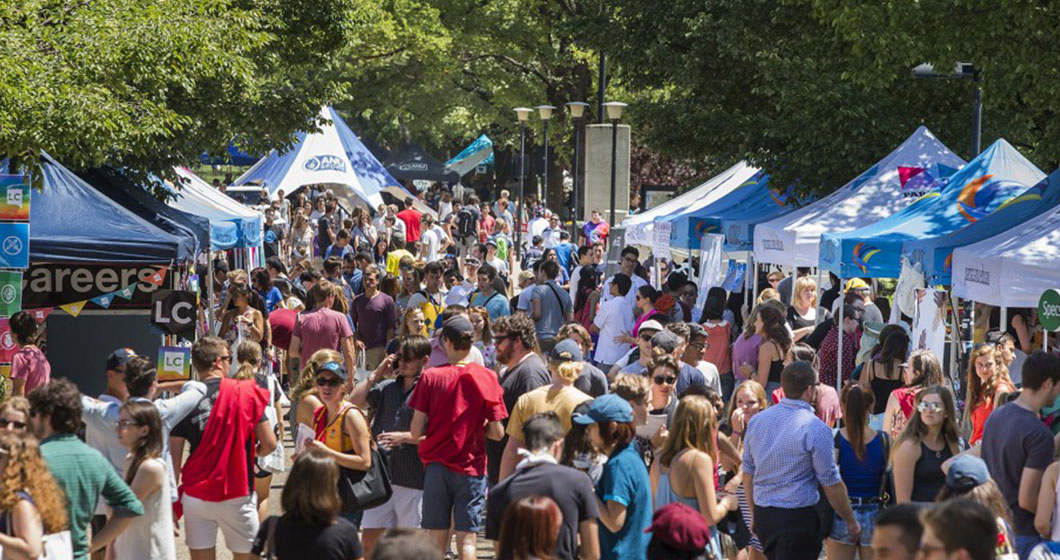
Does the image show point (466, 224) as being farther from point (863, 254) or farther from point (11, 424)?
point (11, 424)

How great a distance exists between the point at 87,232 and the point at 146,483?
6.07 m

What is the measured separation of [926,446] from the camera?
7680 mm

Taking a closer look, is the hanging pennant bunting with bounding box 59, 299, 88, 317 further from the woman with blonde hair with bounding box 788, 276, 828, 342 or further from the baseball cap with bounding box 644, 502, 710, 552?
the baseball cap with bounding box 644, 502, 710, 552

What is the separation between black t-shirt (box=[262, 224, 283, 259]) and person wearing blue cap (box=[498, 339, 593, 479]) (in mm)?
20588

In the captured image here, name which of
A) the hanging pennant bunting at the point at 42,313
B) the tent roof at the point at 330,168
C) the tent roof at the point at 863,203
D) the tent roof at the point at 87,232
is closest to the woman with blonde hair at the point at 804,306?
the tent roof at the point at 863,203

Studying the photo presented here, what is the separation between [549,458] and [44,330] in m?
8.88

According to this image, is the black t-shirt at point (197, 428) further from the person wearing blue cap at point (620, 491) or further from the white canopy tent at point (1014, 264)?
the white canopy tent at point (1014, 264)

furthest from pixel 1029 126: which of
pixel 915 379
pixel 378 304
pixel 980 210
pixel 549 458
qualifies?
pixel 549 458

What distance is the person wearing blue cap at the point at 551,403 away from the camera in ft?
27.3

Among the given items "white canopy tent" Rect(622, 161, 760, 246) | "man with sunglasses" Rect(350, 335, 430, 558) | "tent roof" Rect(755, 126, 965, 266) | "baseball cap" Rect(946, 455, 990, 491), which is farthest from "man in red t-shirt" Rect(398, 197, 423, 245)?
"baseball cap" Rect(946, 455, 990, 491)

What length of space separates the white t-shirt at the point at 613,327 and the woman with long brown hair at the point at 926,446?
6.37m

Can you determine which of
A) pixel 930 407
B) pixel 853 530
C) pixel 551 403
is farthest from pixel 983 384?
pixel 551 403

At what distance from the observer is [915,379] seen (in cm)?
916

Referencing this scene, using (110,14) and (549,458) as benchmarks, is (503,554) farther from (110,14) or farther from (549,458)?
(110,14)
